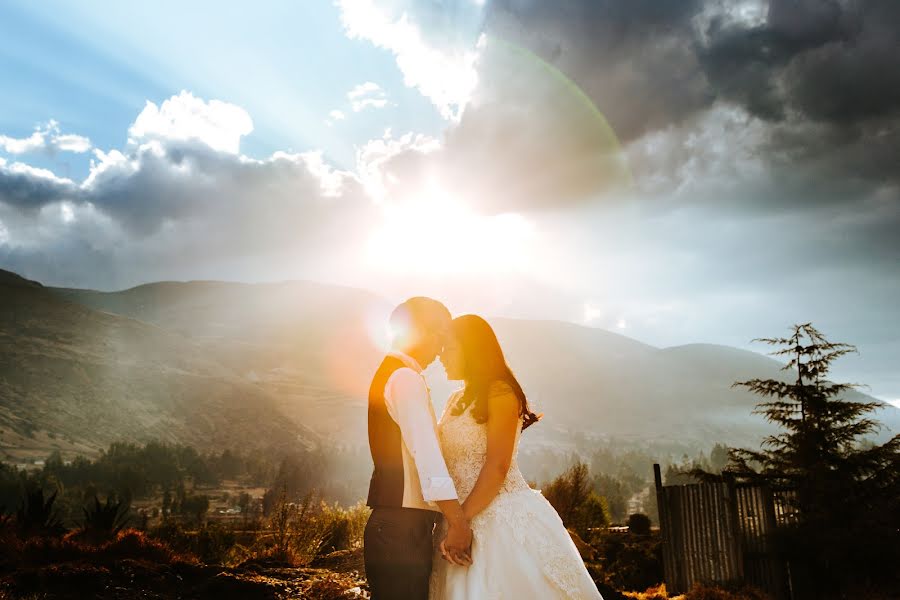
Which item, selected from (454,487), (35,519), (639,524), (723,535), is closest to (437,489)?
(454,487)

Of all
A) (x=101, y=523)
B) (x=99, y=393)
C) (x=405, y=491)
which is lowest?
(x=101, y=523)

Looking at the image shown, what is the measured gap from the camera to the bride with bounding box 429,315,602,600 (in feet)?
11.5

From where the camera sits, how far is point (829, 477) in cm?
1008

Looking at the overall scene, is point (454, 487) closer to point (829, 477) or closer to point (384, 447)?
point (384, 447)

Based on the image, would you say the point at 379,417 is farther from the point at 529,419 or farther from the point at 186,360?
the point at 186,360

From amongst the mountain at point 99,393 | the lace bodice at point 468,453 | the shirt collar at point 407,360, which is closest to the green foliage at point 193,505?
the mountain at point 99,393

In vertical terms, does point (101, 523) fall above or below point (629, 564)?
above

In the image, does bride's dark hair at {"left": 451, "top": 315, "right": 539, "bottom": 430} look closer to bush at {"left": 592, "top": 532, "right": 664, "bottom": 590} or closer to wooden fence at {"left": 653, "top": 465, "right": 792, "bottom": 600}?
wooden fence at {"left": 653, "top": 465, "right": 792, "bottom": 600}

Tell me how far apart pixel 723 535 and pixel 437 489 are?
990cm

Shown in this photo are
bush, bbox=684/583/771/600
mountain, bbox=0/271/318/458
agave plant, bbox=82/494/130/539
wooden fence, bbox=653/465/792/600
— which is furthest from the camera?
mountain, bbox=0/271/318/458

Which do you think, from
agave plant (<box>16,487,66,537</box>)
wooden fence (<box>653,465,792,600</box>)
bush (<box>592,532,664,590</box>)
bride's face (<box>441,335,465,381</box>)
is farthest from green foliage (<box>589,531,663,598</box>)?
bride's face (<box>441,335,465,381</box>)

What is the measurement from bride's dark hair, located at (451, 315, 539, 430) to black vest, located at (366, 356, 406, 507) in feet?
1.58

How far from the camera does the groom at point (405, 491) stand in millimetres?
3283

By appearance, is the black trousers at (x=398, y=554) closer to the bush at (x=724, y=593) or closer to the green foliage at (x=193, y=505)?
the bush at (x=724, y=593)
